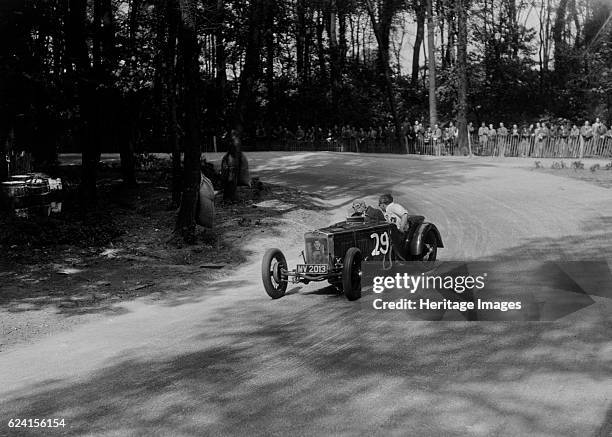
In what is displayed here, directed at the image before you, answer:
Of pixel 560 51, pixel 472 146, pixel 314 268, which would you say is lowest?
pixel 314 268

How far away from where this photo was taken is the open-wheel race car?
38.5 ft

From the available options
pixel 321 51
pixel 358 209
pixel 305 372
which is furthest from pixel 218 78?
pixel 321 51

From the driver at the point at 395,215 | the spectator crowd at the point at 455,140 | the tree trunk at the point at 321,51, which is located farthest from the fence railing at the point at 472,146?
the driver at the point at 395,215

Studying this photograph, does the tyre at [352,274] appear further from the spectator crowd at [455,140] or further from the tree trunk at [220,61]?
the spectator crowd at [455,140]

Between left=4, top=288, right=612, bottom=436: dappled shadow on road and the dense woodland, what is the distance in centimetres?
881

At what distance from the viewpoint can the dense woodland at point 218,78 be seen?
20.3 metres

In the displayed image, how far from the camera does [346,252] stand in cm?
1173

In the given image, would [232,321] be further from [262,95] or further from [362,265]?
[262,95]

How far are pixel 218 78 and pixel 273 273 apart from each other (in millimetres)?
18186

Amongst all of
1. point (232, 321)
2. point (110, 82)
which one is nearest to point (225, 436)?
point (232, 321)

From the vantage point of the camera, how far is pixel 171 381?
848 cm

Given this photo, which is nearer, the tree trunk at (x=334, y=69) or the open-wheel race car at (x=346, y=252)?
the open-wheel race car at (x=346, y=252)

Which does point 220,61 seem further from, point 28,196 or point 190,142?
point 190,142

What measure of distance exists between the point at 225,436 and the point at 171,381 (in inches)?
71.8
